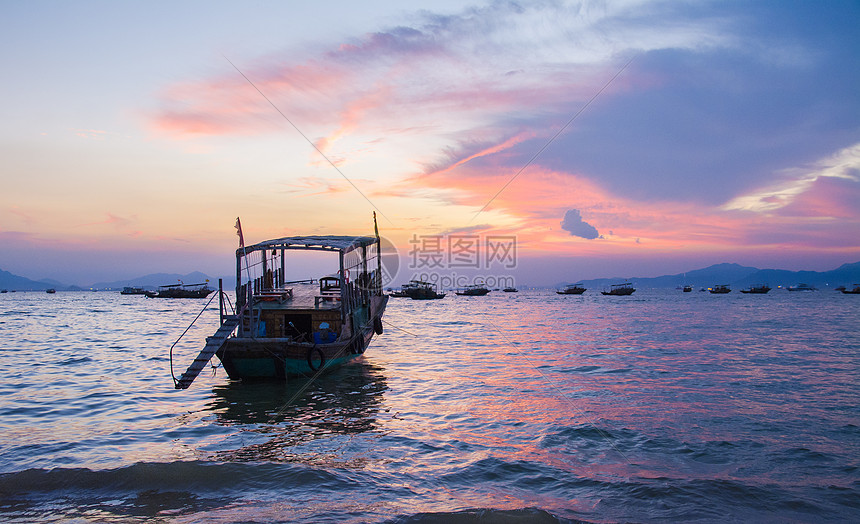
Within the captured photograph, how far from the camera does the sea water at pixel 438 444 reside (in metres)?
6.78

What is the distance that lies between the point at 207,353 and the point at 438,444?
7.60 metres

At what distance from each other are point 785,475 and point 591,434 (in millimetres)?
3394

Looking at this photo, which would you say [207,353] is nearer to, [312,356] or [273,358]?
[273,358]

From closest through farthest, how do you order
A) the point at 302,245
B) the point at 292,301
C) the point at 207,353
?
the point at 207,353
the point at 302,245
the point at 292,301

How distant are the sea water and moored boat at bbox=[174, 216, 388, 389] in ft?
2.45

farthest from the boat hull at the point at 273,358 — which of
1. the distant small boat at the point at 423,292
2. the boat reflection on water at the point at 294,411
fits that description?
the distant small boat at the point at 423,292

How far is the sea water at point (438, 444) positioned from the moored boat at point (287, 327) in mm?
747

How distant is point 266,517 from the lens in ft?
20.5

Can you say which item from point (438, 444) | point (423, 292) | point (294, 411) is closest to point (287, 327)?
point (294, 411)

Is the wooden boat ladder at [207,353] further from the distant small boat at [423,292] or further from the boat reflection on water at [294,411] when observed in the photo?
the distant small boat at [423,292]

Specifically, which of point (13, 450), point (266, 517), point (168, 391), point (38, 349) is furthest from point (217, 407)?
point (38, 349)

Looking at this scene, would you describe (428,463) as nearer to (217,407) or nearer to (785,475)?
(785,475)

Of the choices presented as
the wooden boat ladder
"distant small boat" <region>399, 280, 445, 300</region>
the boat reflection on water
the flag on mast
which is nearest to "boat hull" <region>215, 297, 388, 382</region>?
the wooden boat ladder

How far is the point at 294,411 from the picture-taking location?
12227mm
